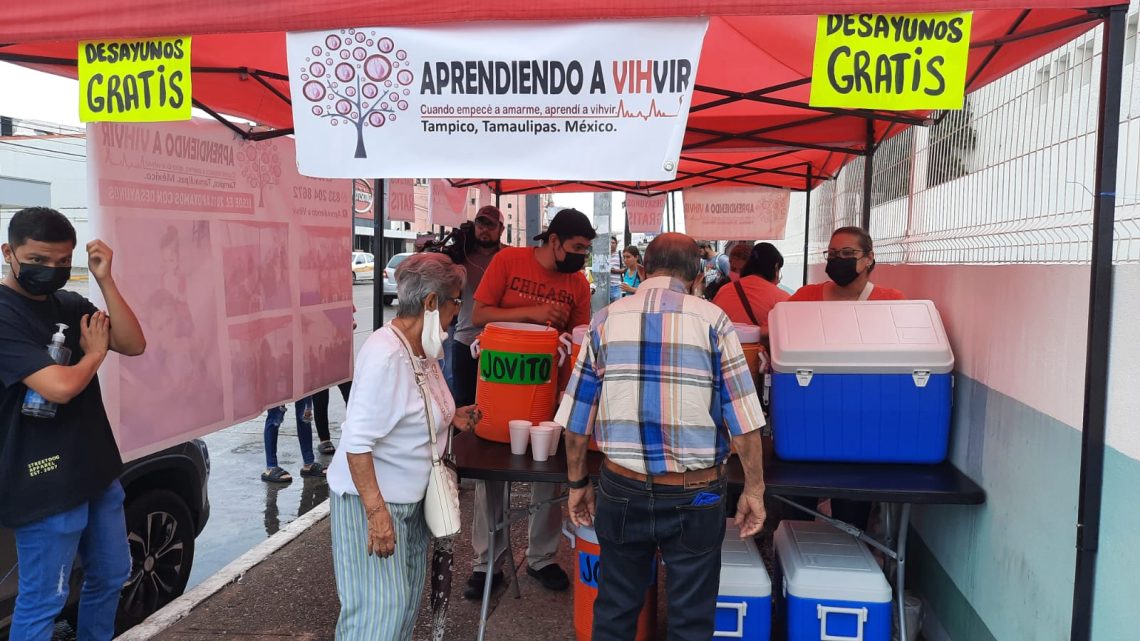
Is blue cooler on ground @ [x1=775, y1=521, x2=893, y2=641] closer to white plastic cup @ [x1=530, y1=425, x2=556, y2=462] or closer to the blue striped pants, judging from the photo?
white plastic cup @ [x1=530, y1=425, x2=556, y2=462]

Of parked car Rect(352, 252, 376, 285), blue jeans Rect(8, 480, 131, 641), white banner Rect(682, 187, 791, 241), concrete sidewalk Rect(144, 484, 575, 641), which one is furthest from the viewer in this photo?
parked car Rect(352, 252, 376, 285)

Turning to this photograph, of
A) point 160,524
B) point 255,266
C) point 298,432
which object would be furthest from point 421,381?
point 298,432

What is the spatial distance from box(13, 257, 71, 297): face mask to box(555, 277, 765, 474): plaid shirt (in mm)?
1914

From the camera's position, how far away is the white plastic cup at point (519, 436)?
123 inches

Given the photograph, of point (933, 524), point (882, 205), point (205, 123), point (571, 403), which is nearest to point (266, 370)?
point (205, 123)

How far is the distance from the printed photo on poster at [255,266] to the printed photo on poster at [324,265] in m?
0.20

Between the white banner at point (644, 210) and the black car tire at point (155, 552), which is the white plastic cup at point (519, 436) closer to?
the black car tire at point (155, 552)

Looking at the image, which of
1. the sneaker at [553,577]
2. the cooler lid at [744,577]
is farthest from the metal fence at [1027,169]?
the sneaker at [553,577]

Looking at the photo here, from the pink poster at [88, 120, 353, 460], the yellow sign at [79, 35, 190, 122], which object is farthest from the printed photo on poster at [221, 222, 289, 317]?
the yellow sign at [79, 35, 190, 122]

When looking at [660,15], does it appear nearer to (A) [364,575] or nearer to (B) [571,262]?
(B) [571,262]

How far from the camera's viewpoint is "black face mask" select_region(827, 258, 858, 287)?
3.70 metres

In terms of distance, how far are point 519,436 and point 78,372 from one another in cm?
160

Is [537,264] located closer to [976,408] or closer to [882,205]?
[976,408]

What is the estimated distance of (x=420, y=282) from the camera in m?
2.57
